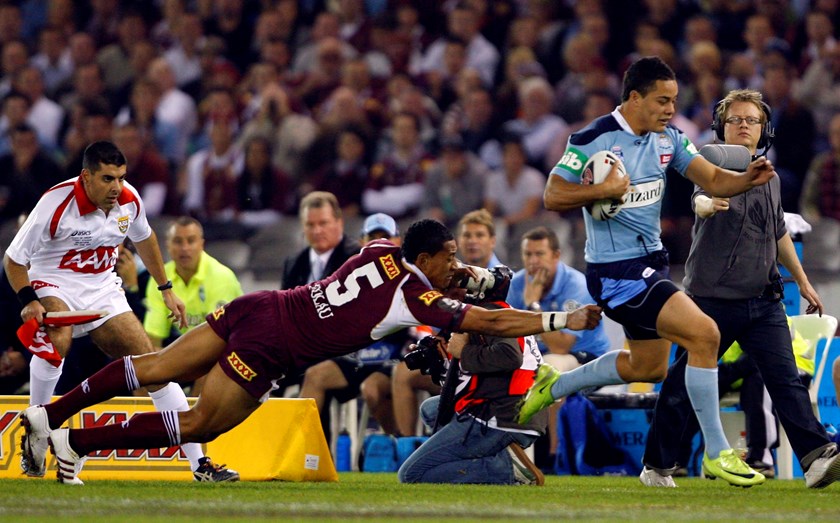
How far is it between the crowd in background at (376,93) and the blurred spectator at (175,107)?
0.02m

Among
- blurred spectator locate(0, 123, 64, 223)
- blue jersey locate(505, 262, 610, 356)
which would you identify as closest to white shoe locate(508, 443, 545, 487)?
blue jersey locate(505, 262, 610, 356)

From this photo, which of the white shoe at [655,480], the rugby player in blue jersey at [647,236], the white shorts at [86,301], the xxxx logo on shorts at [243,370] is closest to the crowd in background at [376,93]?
the white shoe at [655,480]

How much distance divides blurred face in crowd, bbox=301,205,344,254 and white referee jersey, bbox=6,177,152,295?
8.68ft

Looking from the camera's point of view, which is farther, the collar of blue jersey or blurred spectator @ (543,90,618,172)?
blurred spectator @ (543,90,618,172)

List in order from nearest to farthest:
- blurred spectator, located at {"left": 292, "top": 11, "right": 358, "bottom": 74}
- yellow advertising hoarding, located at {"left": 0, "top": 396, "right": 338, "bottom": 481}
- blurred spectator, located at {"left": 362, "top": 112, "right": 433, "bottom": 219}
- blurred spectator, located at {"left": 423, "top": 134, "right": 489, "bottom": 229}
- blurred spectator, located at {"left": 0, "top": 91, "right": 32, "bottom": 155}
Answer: yellow advertising hoarding, located at {"left": 0, "top": 396, "right": 338, "bottom": 481}
blurred spectator, located at {"left": 423, "top": 134, "right": 489, "bottom": 229}
blurred spectator, located at {"left": 362, "top": 112, "right": 433, "bottom": 219}
blurred spectator, located at {"left": 292, "top": 11, "right": 358, "bottom": 74}
blurred spectator, located at {"left": 0, "top": 91, "right": 32, "bottom": 155}

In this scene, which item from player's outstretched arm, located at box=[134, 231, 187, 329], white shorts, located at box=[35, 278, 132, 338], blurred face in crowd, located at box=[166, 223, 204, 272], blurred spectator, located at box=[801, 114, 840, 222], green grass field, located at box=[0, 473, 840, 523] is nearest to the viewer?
green grass field, located at box=[0, 473, 840, 523]

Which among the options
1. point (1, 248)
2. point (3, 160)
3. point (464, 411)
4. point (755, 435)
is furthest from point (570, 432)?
point (3, 160)

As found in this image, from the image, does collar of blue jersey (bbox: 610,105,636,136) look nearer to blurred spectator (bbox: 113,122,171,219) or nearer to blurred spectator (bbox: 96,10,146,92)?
blurred spectator (bbox: 113,122,171,219)

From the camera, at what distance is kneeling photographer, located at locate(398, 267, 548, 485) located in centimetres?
814

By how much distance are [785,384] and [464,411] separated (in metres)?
1.87

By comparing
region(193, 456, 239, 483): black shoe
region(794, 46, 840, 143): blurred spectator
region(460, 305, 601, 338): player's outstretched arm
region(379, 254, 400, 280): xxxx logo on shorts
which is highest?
region(794, 46, 840, 143): blurred spectator

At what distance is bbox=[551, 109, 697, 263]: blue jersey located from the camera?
290 inches

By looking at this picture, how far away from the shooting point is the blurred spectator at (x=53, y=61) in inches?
741

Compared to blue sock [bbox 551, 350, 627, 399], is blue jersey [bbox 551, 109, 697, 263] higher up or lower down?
higher up
